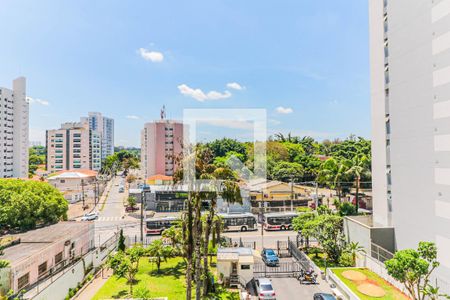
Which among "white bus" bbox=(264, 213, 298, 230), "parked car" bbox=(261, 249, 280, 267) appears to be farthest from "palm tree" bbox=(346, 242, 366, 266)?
"white bus" bbox=(264, 213, 298, 230)

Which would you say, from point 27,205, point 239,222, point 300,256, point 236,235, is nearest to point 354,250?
point 300,256

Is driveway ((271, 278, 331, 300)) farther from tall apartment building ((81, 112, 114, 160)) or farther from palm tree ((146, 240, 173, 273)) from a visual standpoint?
tall apartment building ((81, 112, 114, 160))

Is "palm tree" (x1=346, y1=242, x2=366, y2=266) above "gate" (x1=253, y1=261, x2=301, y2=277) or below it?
above

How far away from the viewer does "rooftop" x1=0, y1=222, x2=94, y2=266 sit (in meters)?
14.9

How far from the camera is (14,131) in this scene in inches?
2462

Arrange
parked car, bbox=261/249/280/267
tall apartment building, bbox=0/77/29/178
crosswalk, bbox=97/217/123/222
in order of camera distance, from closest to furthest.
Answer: parked car, bbox=261/249/280/267 → crosswalk, bbox=97/217/123/222 → tall apartment building, bbox=0/77/29/178

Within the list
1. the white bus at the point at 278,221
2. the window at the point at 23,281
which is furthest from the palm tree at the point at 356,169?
the window at the point at 23,281

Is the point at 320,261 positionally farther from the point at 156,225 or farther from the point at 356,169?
the point at 156,225

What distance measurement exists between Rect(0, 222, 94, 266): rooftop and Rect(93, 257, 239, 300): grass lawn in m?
4.56

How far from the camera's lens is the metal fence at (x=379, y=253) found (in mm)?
15912

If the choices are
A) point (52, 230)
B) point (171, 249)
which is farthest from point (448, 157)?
point (52, 230)

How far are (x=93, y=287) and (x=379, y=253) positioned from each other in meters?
17.5

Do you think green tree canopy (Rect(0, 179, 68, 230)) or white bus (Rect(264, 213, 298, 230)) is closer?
green tree canopy (Rect(0, 179, 68, 230))

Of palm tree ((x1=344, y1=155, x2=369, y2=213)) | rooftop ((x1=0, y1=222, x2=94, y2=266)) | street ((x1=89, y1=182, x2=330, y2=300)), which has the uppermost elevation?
palm tree ((x1=344, y1=155, x2=369, y2=213))
